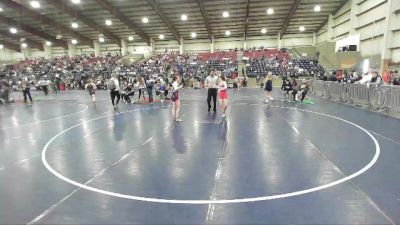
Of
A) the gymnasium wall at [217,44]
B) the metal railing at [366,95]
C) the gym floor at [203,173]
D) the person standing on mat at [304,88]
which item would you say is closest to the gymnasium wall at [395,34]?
the metal railing at [366,95]

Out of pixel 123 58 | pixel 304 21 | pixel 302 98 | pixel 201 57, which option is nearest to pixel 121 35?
pixel 123 58

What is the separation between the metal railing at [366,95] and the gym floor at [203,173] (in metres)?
2.20

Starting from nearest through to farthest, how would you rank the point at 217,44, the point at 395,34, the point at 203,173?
1. the point at 203,173
2. the point at 395,34
3. the point at 217,44

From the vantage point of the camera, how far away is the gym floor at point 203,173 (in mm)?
4195

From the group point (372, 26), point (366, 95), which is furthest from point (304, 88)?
point (372, 26)

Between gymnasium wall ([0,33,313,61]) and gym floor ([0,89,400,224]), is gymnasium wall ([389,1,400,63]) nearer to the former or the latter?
gym floor ([0,89,400,224])

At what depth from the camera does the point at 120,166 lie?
6297mm

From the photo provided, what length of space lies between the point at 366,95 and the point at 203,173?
12.1 m

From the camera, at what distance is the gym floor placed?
4195mm

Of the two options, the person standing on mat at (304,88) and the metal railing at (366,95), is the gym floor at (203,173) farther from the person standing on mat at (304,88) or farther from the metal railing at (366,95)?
the person standing on mat at (304,88)

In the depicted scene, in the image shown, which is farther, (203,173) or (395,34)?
(395,34)

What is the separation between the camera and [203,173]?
19.0 feet

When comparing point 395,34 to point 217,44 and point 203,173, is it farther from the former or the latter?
point 217,44

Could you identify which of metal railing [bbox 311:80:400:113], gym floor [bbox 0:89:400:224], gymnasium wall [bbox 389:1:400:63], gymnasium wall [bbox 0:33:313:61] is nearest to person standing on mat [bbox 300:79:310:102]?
metal railing [bbox 311:80:400:113]
